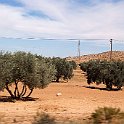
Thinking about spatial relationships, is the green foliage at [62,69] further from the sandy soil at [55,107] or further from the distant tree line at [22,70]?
the distant tree line at [22,70]

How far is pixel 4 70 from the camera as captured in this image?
32.5m

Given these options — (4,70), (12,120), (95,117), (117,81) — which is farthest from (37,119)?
(117,81)

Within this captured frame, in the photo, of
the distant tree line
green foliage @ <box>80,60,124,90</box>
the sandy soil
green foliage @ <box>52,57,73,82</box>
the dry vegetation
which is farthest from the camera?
green foliage @ <box>52,57,73,82</box>

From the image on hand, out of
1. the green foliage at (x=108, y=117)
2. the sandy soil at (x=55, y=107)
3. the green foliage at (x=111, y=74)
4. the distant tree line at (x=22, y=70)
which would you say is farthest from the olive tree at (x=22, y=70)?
the green foliage at (x=111, y=74)

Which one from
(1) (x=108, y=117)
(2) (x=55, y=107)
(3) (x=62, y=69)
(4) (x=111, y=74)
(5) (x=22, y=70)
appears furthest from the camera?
(3) (x=62, y=69)

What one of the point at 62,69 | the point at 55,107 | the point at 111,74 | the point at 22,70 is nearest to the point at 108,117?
the point at 55,107

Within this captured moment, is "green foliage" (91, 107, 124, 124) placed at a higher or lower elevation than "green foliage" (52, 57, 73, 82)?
lower

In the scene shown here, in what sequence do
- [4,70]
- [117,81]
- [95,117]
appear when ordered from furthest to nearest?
[117,81] < [4,70] < [95,117]

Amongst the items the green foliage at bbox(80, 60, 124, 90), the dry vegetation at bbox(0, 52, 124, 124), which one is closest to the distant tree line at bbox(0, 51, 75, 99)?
the dry vegetation at bbox(0, 52, 124, 124)

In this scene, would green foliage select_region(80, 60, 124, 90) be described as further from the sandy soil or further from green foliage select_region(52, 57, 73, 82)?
green foliage select_region(52, 57, 73, 82)

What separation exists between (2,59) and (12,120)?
16.0 metres

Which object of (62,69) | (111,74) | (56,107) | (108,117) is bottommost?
(56,107)

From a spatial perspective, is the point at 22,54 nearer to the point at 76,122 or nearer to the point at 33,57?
the point at 33,57

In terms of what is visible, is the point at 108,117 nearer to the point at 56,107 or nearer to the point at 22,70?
the point at 56,107
